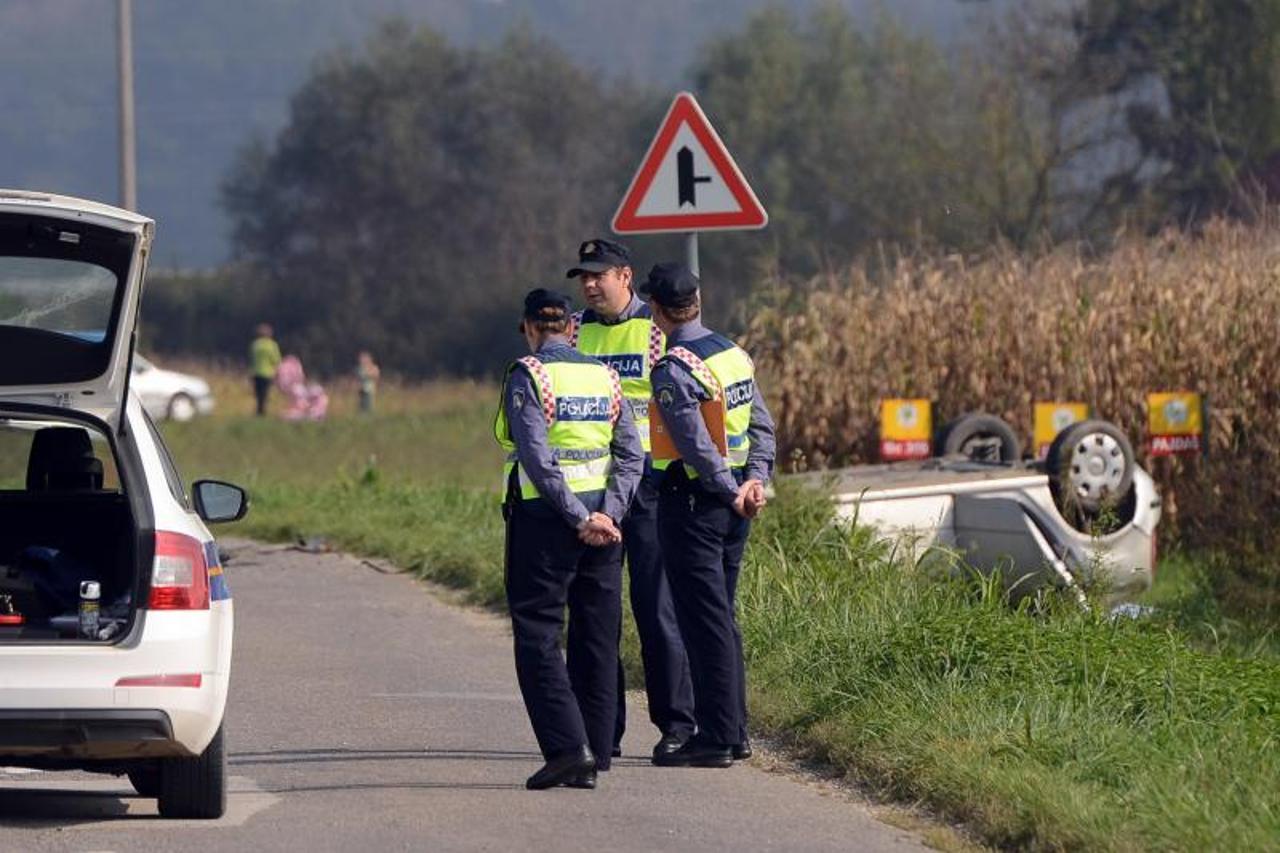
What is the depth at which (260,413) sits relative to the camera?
4250 centimetres

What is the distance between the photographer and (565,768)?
8602 mm

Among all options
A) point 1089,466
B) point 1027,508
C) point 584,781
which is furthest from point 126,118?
point 584,781

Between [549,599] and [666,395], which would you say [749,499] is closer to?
[666,395]

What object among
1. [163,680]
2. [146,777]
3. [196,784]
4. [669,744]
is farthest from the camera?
[669,744]

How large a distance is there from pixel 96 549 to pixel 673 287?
7.30 feet

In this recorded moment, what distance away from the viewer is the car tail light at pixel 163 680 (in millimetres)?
7652

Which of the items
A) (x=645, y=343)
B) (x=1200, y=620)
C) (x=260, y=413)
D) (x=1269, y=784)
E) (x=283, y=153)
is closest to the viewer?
(x=1269, y=784)

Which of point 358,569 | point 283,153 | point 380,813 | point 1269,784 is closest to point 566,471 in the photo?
point 380,813

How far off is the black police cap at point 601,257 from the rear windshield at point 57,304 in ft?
5.78

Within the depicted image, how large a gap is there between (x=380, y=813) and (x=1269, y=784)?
276cm

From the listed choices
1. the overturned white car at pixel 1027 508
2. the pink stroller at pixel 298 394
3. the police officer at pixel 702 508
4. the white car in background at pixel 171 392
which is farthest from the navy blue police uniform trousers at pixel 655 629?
the white car in background at pixel 171 392

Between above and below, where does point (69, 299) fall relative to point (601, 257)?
below

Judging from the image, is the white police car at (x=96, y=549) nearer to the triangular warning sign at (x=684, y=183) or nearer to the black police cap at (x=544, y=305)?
the black police cap at (x=544, y=305)

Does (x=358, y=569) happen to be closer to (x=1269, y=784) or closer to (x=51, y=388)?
(x=51, y=388)
